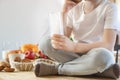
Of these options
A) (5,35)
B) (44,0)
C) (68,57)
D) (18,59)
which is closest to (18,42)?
(5,35)

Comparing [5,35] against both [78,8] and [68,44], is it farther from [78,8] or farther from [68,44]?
[68,44]

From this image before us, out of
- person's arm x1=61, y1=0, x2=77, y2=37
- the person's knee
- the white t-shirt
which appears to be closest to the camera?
the person's knee

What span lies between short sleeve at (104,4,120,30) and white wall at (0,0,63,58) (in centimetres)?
217

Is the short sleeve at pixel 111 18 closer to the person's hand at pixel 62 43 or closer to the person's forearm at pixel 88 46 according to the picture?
the person's forearm at pixel 88 46

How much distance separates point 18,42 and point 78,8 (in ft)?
7.29

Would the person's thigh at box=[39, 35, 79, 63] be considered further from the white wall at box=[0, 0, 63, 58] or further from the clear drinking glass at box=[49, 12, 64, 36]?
the white wall at box=[0, 0, 63, 58]

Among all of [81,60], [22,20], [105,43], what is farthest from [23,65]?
[22,20]

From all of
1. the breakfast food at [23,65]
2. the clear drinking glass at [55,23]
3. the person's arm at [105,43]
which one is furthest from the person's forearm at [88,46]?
the breakfast food at [23,65]

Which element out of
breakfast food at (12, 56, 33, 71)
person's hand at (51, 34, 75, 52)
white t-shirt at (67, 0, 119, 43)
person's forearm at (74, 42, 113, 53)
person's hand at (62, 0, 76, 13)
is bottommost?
breakfast food at (12, 56, 33, 71)

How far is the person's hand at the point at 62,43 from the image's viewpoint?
104 cm

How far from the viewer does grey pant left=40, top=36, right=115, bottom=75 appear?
103 centimetres

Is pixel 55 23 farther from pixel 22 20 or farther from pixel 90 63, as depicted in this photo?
pixel 22 20

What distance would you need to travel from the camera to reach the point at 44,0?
3.60m

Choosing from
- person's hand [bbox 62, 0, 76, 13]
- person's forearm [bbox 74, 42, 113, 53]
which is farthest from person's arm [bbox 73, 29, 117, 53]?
person's hand [bbox 62, 0, 76, 13]
